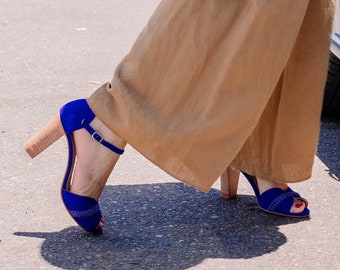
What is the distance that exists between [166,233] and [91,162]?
1.28 ft

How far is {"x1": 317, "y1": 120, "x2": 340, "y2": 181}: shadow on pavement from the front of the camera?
4859 millimetres

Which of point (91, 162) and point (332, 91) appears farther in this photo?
point (332, 91)

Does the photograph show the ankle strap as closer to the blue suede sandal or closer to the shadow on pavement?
the blue suede sandal

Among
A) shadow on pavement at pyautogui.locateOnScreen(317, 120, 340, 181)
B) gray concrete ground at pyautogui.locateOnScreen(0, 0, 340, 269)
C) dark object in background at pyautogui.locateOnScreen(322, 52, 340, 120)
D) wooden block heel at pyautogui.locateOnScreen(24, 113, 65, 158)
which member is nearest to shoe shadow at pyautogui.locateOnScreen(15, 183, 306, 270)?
gray concrete ground at pyautogui.locateOnScreen(0, 0, 340, 269)

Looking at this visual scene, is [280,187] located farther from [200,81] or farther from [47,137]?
[47,137]

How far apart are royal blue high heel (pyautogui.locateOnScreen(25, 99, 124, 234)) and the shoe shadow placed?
0.09 meters

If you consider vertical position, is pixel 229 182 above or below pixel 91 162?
below

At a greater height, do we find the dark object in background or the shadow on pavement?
the dark object in background

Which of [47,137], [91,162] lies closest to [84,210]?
[91,162]

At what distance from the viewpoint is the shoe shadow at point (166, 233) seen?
12.2 ft

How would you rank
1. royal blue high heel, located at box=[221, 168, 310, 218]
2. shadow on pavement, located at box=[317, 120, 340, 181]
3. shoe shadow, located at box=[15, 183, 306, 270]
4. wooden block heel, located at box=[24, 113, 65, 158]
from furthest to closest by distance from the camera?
shadow on pavement, located at box=[317, 120, 340, 181] < royal blue high heel, located at box=[221, 168, 310, 218] < wooden block heel, located at box=[24, 113, 65, 158] < shoe shadow, located at box=[15, 183, 306, 270]

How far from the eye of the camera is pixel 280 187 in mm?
4172

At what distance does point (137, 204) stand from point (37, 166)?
68 centimetres

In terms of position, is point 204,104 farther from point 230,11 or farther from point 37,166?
point 37,166
